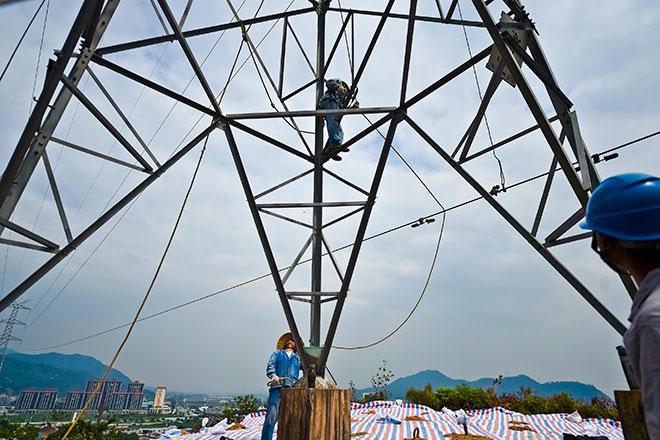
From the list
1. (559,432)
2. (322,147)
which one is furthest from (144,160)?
(559,432)

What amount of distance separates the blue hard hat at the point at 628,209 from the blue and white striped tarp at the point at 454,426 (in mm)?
6913

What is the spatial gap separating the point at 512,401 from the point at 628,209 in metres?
13.7

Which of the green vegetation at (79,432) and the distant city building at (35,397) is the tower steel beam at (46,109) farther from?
the distant city building at (35,397)

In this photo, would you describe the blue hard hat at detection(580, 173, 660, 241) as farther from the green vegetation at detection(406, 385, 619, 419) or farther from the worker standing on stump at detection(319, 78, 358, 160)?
the green vegetation at detection(406, 385, 619, 419)

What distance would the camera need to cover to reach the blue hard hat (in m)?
1.19

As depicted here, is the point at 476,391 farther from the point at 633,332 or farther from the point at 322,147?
the point at 633,332

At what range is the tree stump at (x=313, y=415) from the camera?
3.19m

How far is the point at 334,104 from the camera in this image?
20.8ft

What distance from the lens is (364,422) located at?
27.0 ft

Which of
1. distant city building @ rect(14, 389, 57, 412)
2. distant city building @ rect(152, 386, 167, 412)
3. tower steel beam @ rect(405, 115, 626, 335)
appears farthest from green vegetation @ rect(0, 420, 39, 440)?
distant city building @ rect(14, 389, 57, 412)

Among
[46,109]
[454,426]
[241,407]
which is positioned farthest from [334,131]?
[241,407]

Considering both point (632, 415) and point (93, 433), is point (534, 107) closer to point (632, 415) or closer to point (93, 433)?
point (632, 415)

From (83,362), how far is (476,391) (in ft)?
517

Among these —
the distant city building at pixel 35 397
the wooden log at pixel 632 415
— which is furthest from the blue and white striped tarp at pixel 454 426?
the distant city building at pixel 35 397
